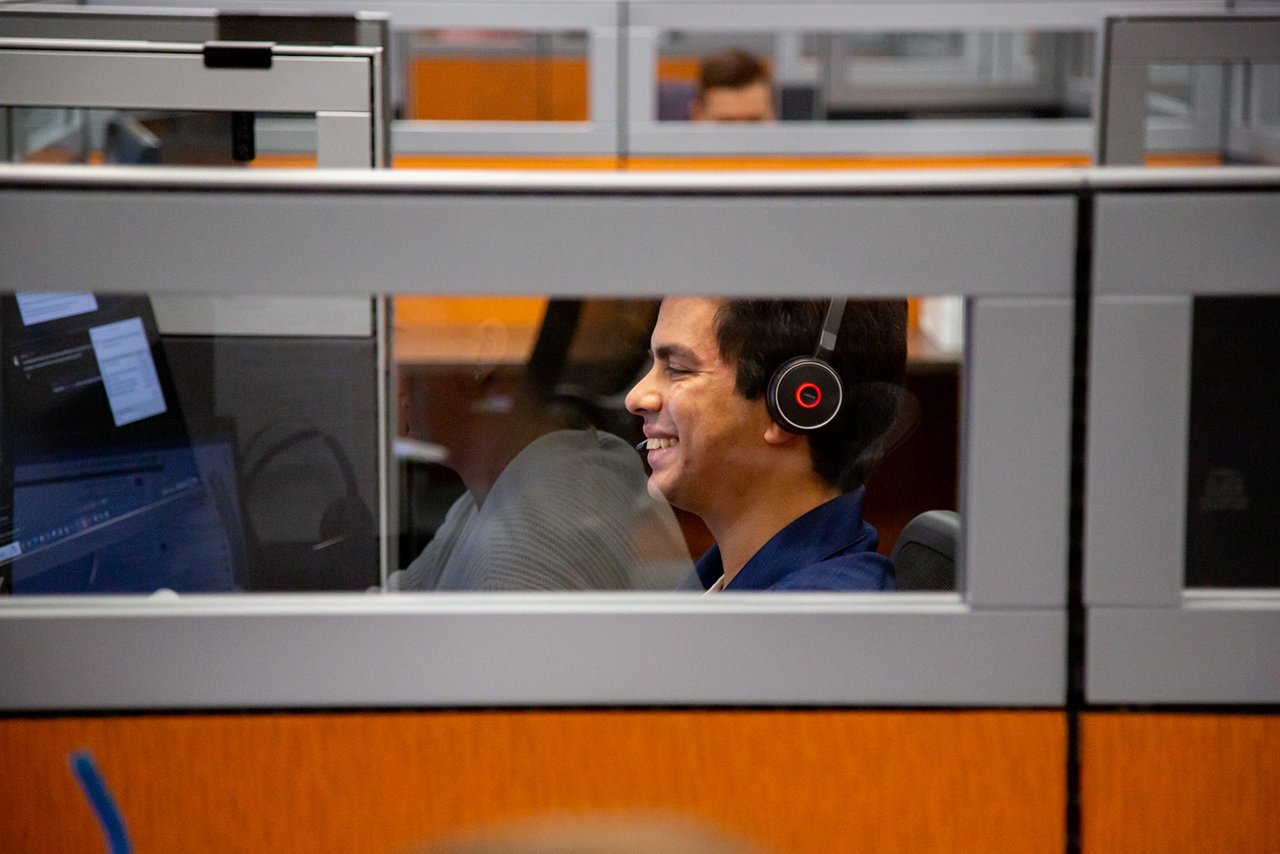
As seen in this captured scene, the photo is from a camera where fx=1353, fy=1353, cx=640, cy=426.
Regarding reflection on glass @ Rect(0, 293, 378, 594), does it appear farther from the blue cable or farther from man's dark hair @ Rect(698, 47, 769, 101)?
man's dark hair @ Rect(698, 47, 769, 101)

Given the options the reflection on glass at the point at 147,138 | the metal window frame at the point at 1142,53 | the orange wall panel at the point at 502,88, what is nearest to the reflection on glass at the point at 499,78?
the orange wall panel at the point at 502,88

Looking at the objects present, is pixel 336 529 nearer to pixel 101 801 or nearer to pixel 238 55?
pixel 101 801

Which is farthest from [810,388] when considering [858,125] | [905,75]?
[905,75]

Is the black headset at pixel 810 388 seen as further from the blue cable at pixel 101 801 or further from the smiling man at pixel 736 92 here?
the smiling man at pixel 736 92

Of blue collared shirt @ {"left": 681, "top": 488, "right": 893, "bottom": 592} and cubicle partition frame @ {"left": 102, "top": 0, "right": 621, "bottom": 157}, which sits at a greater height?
cubicle partition frame @ {"left": 102, "top": 0, "right": 621, "bottom": 157}

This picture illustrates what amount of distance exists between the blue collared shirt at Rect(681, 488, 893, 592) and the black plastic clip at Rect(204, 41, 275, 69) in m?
0.61

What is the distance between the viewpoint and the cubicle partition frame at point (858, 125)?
A: 2807 millimetres

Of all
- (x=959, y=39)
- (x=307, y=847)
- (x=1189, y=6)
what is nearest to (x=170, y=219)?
(x=307, y=847)

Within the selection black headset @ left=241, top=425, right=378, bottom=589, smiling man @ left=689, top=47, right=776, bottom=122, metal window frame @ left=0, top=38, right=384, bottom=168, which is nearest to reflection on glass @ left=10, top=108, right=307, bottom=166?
metal window frame @ left=0, top=38, right=384, bottom=168

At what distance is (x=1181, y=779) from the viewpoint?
68cm

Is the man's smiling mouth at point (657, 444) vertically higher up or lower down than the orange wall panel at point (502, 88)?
lower down

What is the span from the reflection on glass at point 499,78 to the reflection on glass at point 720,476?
4.49m

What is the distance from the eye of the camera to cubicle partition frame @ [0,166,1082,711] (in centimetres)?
65

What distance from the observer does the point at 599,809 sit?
2.26 ft
